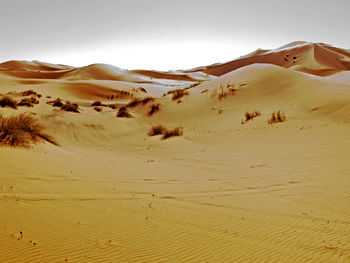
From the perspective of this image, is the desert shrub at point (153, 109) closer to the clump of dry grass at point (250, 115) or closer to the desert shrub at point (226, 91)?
the desert shrub at point (226, 91)

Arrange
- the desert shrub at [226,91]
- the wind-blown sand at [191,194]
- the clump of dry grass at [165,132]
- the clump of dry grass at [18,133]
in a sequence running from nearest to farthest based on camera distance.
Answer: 1. the wind-blown sand at [191,194]
2. the clump of dry grass at [18,133]
3. the clump of dry grass at [165,132]
4. the desert shrub at [226,91]

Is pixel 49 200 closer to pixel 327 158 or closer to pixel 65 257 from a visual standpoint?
pixel 65 257

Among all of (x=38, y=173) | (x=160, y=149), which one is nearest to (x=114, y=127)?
(x=160, y=149)

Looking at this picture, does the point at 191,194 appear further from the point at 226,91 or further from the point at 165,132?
the point at 226,91

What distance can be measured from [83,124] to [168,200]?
8.94 meters

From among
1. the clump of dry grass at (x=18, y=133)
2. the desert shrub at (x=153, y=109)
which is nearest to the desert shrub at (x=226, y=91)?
the desert shrub at (x=153, y=109)

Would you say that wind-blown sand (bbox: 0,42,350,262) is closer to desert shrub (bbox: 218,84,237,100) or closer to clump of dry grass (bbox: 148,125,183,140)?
clump of dry grass (bbox: 148,125,183,140)

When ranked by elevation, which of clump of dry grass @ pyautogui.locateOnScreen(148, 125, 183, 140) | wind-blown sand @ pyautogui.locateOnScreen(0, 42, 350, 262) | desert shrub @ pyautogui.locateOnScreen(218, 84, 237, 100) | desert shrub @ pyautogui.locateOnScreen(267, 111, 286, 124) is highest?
desert shrub @ pyautogui.locateOnScreen(218, 84, 237, 100)

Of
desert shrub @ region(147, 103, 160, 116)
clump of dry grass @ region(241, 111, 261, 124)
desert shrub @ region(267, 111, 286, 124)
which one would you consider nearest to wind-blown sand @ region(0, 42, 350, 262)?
clump of dry grass @ region(241, 111, 261, 124)

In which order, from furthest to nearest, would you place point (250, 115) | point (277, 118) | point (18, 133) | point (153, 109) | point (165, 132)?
point (153, 109) < point (250, 115) < point (277, 118) < point (165, 132) < point (18, 133)

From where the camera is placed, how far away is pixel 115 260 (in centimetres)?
251

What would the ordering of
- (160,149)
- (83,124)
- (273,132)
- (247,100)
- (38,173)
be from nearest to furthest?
(38,173) < (160,149) < (273,132) < (83,124) < (247,100)

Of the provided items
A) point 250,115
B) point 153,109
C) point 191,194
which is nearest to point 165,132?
point 250,115

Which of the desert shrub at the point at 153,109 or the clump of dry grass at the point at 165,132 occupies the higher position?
the desert shrub at the point at 153,109
